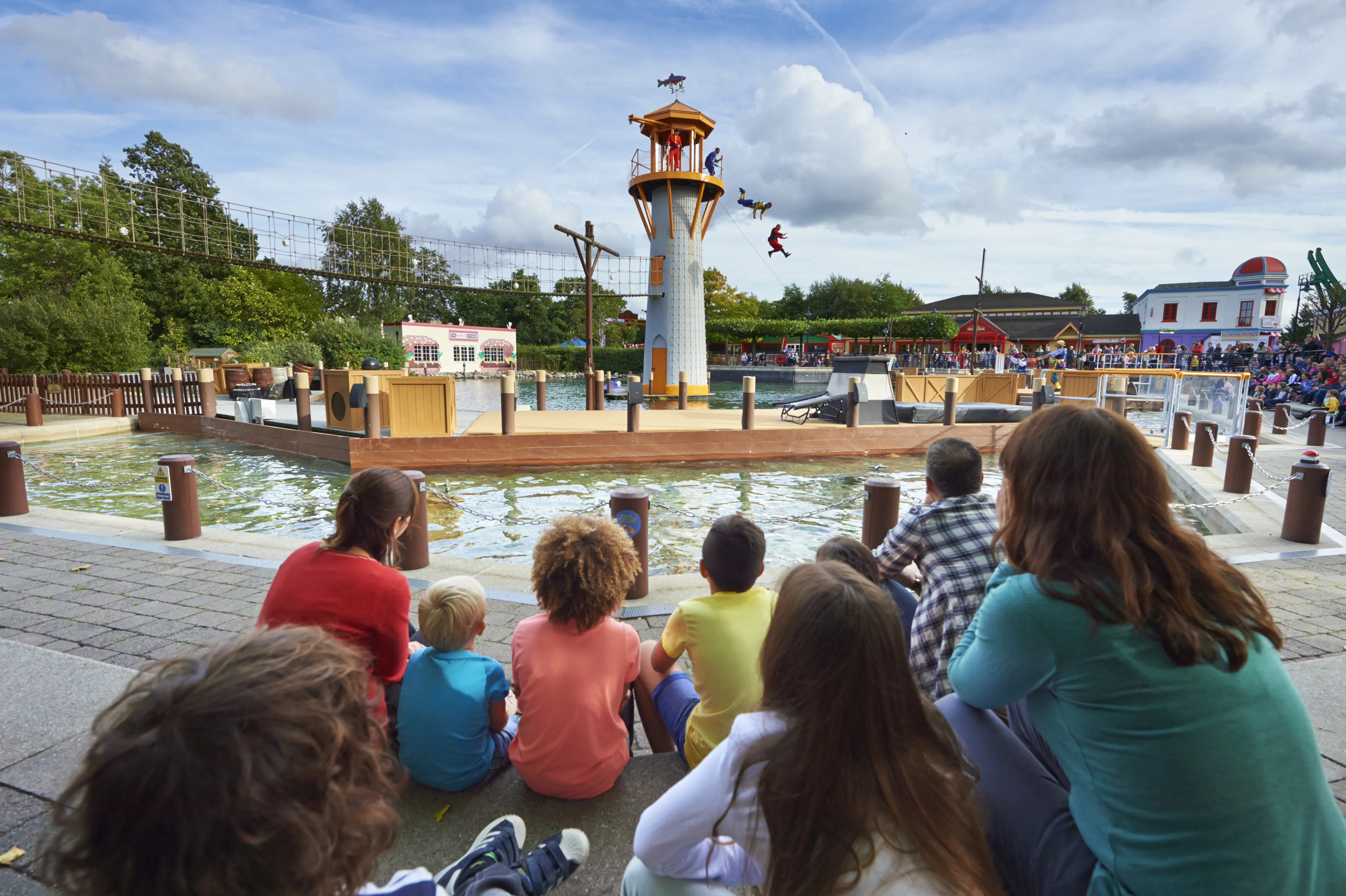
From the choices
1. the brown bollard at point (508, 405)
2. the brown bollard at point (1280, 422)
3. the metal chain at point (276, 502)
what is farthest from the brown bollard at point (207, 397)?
the brown bollard at point (1280, 422)

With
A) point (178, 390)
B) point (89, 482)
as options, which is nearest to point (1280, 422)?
point (89, 482)

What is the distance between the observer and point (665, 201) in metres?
25.7

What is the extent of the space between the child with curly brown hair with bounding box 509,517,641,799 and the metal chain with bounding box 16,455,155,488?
7544mm

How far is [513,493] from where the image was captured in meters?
10.1

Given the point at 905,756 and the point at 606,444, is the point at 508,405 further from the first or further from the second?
the point at 905,756

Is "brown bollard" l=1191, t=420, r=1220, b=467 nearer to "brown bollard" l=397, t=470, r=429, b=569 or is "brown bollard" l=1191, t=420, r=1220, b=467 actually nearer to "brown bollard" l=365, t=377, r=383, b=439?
"brown bollard" l=397, t=470, r=429, b=569

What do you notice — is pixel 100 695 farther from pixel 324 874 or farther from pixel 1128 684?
pixel 1128 684

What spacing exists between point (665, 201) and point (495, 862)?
26029 millimetres

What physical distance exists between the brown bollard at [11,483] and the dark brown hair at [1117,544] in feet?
28.9

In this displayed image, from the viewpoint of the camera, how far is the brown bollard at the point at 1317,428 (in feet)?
41.6

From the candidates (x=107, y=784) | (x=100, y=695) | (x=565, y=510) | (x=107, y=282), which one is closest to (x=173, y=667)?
(x=107, y=784)

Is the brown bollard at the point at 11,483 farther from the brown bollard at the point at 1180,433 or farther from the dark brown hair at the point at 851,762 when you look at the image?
the brown bollard at the point at 1180,433

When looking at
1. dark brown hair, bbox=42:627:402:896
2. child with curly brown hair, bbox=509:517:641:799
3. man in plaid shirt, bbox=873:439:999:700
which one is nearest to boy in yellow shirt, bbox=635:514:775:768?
child with curly brown hair, bbox=509:517:641:799

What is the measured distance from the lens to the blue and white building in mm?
49969
